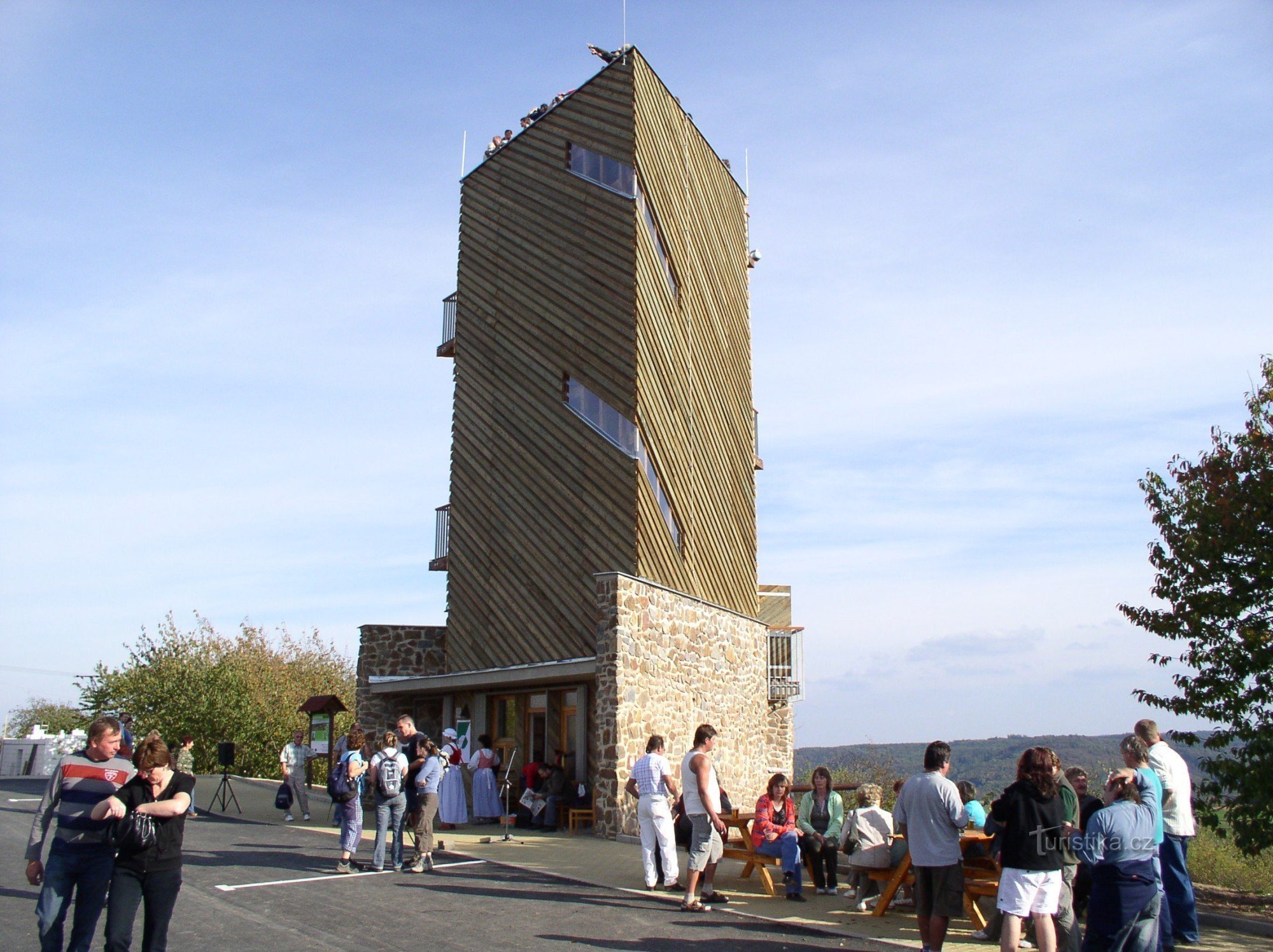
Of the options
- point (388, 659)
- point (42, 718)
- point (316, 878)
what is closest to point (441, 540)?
point (388, 659)

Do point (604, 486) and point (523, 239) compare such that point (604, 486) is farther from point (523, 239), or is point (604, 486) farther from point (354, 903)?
point (354, 903)

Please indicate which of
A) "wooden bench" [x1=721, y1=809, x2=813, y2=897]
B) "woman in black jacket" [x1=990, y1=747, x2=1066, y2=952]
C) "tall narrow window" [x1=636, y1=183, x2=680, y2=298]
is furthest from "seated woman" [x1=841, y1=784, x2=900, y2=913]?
"tall narrow window" [x1=636, y1=183, x2=680, y2=298]

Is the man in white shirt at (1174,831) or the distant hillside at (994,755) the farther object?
the distant hillside at (994,755)

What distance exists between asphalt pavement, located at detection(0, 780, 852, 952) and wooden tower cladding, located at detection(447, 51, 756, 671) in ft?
19.1

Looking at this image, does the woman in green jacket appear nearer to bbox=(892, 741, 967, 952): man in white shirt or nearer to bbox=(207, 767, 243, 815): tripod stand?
bbox=(892, 741, 967, 952): man in white shirt

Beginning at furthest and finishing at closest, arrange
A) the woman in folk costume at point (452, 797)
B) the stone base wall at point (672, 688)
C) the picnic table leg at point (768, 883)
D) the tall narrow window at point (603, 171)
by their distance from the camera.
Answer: the tall narrow window at point (603, 171) < the woman in folk costume at point (452, 797) < the stone base wall at point (672, 688) < the picnic table leg at point (768, 883)

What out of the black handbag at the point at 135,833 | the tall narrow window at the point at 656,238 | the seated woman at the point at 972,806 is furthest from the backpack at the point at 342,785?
the tall narrow window at the point at 656,238

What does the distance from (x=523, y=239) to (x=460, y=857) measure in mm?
11251

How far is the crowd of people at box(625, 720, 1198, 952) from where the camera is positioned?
5.74 m

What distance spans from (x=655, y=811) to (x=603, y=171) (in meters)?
11.6

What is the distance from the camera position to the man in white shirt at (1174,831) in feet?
23.4

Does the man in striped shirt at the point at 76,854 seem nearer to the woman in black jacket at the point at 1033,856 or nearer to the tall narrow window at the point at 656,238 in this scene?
the woman in black jacket at the point at 1033,856

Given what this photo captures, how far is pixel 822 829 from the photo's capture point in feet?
29.9

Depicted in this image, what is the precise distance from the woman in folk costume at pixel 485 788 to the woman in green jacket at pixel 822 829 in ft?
23.8
